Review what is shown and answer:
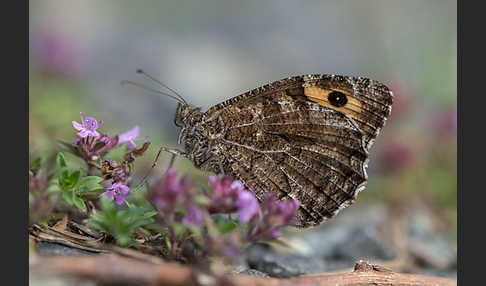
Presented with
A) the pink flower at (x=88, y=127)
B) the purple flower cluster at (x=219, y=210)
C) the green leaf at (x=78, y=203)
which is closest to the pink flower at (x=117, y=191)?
the green leaf at (x=78, y=203)

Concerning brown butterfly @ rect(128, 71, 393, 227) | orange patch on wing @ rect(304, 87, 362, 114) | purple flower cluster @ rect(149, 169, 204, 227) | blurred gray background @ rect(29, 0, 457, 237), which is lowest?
purple flower cluster @ rect(149, 169, 204, 227)

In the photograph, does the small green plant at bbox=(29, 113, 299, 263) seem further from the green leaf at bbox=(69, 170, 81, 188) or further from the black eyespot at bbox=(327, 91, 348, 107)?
the black eyespot at bbox=(327, 91, 348, 107)

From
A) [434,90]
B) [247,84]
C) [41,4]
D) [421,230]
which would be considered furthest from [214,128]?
[41,4]

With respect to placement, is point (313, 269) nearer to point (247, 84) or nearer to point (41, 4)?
point (247, 84)

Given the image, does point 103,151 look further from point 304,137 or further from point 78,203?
point 304,137

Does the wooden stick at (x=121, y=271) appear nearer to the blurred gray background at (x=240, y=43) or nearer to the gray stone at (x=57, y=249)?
the gray stone at (x=57, y=249)

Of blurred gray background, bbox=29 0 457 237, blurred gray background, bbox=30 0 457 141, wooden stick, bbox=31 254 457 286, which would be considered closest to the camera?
wooden stick, bbox=31 254 457 286

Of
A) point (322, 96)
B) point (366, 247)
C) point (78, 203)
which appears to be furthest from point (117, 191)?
point (366, 247)

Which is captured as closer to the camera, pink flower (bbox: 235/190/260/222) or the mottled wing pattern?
pink flower (bbox: 235/190/260/222)

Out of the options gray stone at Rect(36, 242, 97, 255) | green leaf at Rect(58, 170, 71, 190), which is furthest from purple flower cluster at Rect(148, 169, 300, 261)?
green leaf at Rect(58, 170, 71, 190)
